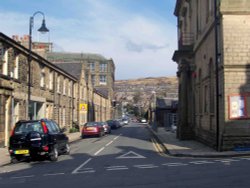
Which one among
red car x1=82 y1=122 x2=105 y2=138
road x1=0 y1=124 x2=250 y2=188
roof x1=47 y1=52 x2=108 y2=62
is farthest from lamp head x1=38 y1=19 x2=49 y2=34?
roof x1=47 y1=52 x2=108 y2=62

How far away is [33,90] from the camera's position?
30.0 metres

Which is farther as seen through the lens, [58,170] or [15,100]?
[15,100]

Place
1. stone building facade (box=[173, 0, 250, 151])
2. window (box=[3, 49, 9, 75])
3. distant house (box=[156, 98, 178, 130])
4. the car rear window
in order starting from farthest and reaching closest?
distant house (box=[156, 98, 178, 130])
window (box=[3, 49, 9, 75])
stone building facade (box=[173, 0, 250, 151])
the car rear window

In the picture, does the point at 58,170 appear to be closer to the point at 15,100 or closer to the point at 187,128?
the point at 15,100

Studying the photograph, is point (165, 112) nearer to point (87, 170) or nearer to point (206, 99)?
point (206, 99)

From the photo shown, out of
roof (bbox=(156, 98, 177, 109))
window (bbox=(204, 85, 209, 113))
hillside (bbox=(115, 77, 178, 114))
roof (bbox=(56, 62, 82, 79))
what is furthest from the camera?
hillside (bbox=(115, 77, 178, 114))

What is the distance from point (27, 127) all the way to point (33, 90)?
42.8 feet

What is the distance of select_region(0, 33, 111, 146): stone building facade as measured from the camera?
24078 mm

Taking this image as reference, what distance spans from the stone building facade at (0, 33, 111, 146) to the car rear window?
6376 millimetres

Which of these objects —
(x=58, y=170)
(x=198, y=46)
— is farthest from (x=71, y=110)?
(x=58, y=170)

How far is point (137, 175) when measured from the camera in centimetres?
1205

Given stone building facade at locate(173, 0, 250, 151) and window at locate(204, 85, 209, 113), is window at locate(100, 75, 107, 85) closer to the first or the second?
window at locate(204, 85, 209, 113)

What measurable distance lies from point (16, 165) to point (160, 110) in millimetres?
53599

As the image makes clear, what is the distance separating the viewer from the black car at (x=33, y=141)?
16.8 m
